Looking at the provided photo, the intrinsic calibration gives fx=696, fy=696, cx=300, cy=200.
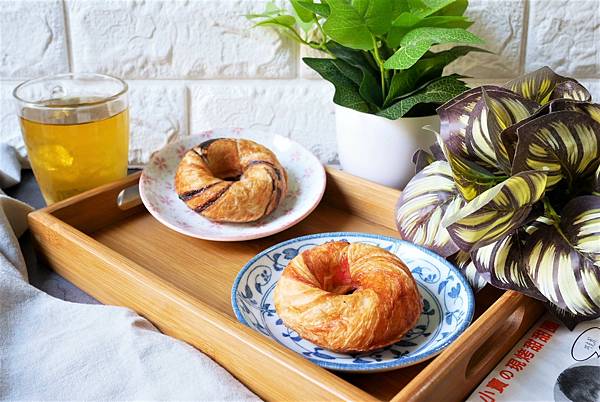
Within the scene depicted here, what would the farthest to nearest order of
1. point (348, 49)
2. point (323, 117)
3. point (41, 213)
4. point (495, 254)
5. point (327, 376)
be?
1. point (323, 117)
2. point (348, 49)
3. point (41, 213)
4. point (495, 254)
5. point (327, 376)

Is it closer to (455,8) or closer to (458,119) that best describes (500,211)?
(458,119)

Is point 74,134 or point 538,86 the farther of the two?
point 74,134

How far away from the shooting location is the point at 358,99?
0.83 meters

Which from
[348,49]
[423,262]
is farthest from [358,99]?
[423,262]

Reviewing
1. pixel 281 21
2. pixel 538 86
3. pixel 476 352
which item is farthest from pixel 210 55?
pixel 476 352

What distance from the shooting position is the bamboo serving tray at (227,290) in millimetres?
516

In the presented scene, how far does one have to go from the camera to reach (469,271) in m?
0.68

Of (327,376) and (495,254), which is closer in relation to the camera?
(327,376)

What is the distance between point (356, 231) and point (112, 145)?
0.31 m

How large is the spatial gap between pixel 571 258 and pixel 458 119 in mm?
167

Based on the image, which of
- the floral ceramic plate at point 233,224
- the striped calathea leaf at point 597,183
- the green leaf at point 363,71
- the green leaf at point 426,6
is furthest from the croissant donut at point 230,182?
the striped calathea leaf at point 597,183

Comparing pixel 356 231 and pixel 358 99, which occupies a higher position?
pixel 358 99

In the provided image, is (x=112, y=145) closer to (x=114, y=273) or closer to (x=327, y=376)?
(x=114, y=273)

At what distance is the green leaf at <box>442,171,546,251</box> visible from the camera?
55 cm
